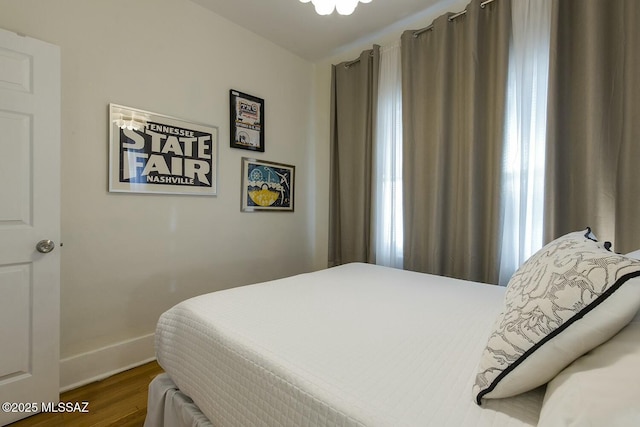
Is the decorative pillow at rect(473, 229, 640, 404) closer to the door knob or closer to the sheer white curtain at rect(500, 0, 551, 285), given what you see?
the sheer white curtain at rect(500, 0, 551, 285)

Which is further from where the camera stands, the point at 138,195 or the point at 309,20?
the point at 309,20

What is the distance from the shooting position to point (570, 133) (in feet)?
5.56

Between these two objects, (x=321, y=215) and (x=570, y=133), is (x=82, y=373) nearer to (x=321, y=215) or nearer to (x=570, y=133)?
(x=321, y=215)

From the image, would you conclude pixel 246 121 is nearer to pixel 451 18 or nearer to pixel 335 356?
pixel 451 18

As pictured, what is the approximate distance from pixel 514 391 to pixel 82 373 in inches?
91.3

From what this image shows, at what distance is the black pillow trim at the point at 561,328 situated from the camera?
1.82ft

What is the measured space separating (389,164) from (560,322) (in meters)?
2.05

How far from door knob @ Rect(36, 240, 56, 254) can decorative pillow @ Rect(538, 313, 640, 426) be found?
2114 millimetres

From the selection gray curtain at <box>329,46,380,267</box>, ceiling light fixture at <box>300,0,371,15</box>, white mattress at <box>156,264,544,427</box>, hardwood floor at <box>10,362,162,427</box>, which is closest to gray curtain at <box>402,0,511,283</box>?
gray curtain at <box>329,46,380,267</box>

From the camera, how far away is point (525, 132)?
1.84 metres

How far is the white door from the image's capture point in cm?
139

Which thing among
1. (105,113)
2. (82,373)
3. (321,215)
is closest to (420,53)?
(321,215)

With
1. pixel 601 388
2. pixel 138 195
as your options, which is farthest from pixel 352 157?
pixel 601 388

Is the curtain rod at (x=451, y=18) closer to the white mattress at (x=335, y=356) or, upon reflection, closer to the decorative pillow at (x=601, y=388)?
the white mattress at (x=335, y=356)
